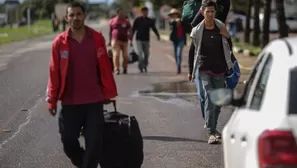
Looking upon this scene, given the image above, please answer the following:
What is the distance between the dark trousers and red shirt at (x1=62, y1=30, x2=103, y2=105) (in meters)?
0.08

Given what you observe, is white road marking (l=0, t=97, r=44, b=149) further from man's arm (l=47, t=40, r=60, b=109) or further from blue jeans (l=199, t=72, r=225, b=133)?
man's arm (l=47, t=40, r=60, b=109)

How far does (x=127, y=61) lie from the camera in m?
20.9

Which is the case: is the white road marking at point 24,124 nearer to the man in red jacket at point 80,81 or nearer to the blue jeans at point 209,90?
the blue jeans at point 209,90

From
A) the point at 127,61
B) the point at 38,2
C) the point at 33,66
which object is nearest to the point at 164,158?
the point at 127,61

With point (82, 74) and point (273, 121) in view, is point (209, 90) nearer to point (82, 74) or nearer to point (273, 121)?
point (82, 74)

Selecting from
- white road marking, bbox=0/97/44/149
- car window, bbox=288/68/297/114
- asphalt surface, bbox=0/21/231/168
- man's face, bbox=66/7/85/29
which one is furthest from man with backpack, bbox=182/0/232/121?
car window, bbox=288/68/297/114

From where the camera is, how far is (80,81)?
6.64m

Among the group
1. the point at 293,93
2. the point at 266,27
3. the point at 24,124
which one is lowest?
the point at 266,27

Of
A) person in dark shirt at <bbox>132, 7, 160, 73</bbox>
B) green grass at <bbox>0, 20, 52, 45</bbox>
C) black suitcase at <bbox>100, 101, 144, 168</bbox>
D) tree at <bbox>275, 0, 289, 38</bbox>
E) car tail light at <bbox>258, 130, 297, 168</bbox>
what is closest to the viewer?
car tail light at <bbox>258, 130, 297, 168</bbox>

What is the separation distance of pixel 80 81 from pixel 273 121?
2713 millimetres

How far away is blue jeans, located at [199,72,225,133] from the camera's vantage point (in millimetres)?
9516

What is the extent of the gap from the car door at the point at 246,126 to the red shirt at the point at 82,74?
149 cm

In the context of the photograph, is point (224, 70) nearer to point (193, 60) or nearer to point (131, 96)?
point (193, 60)

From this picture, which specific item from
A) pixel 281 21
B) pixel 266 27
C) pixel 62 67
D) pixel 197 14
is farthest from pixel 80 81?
pixel 266 27
